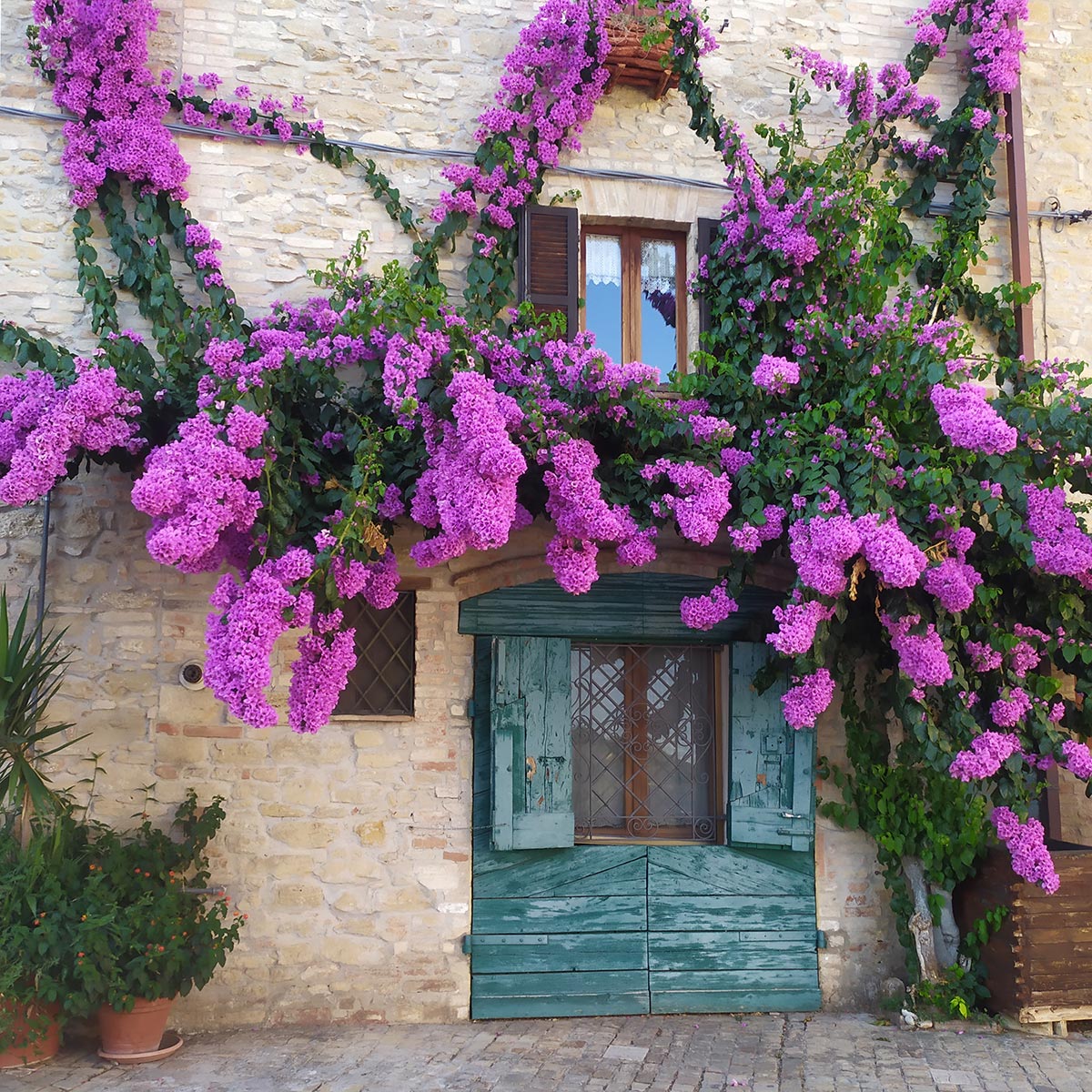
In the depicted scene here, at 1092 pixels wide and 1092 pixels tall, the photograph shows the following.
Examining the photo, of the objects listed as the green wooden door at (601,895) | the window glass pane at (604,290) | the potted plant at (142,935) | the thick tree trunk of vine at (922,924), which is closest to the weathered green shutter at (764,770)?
the green wooden door at (601,895)

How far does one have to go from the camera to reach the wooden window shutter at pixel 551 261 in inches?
247

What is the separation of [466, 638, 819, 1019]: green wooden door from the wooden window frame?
195 cm

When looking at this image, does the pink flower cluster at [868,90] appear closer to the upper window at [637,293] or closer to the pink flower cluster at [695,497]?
the upper window at [637,293]

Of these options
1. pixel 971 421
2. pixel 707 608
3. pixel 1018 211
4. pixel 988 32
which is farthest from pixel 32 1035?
pixel 988 32

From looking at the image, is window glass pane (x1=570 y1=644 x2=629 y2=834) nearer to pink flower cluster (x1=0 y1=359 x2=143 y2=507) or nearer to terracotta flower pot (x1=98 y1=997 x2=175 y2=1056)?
terracotta flower pot (x1=98 y1=997 x2=175 y2=1056)

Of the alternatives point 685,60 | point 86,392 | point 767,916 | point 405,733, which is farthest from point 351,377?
point 767,916

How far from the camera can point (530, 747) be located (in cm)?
585

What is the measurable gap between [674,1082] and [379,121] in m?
5.42

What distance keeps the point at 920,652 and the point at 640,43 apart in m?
3.84

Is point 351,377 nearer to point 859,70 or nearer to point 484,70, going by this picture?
point 484,70

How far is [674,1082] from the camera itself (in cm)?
487

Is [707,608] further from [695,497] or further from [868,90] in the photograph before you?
[868,90]

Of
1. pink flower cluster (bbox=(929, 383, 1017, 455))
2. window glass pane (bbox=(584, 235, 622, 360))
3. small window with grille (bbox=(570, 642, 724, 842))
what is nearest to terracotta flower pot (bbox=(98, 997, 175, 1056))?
small window with grille (bbox=(570, 642, 724, 842))

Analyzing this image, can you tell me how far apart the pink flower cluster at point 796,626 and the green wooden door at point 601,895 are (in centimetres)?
105
